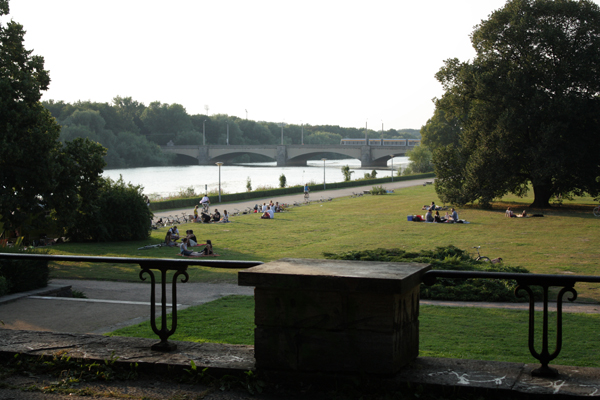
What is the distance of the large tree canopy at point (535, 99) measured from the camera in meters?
32.7

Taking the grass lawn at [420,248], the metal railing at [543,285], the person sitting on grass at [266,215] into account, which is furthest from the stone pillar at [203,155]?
the metal railing at [543,285]

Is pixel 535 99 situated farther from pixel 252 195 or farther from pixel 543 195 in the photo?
pixel 252 195

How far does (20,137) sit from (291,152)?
85.3m

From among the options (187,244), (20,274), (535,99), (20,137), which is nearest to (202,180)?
(535,99)

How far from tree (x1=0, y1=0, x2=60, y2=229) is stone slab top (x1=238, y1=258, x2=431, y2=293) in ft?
53.3

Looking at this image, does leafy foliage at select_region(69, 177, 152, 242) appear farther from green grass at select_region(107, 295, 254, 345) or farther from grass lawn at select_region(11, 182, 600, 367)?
green grass at select_region(107, 295, 254, 345)

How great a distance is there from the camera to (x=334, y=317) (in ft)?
11.6

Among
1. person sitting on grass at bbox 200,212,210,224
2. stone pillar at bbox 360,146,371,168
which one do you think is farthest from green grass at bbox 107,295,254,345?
stone pillar at bbox 360,146,371,168

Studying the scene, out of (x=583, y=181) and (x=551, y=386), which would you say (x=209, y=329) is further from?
(x=583, y=181)

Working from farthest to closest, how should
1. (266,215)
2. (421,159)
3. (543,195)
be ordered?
(421,159)
(543,195)
(266,215)

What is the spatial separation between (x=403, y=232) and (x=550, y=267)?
10.4 meters

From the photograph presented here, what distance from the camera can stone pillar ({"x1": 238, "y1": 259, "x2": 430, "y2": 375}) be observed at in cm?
346

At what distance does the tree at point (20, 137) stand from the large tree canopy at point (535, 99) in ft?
82.8

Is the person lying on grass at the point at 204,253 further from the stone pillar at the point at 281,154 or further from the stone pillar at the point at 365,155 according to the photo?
the stone pillar at the point at 281,154
